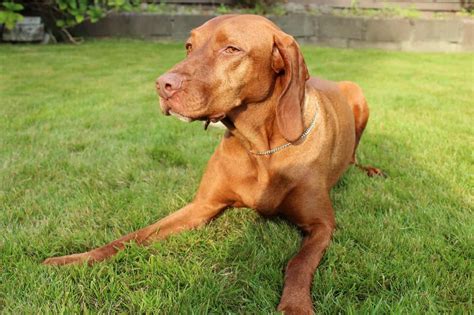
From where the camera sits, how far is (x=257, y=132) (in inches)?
99.0

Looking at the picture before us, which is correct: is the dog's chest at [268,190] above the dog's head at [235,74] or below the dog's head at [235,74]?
below

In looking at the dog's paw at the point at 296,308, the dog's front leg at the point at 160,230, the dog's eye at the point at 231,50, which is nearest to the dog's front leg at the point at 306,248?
the dog's paw at the point at 296,308

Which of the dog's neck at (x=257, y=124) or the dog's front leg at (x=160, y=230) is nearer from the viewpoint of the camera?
the dog's front leg at (x=160, y=230)

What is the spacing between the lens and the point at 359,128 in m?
3.97

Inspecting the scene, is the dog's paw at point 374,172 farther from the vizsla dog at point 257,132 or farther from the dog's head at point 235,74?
the dog's head at point 235,74

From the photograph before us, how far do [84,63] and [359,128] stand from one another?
5.84m

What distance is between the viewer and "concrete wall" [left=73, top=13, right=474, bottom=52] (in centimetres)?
1035

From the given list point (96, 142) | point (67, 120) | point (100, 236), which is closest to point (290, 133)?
point (100, 236)

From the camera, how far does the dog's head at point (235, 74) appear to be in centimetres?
216

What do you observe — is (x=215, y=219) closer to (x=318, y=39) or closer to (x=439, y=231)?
(x=439, y=231)

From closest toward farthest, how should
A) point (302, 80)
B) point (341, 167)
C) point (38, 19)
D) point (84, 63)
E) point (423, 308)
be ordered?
1. point (423, 308)
2. point (302, 80)
3. point (341, 167)
4. point (84, 63)
5. point (38, 19)

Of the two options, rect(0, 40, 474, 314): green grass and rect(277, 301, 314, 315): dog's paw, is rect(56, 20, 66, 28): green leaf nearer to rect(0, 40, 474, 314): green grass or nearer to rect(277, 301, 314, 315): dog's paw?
rect(0, 40, 474, 314): green grass

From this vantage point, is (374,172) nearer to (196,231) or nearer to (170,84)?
(196,231)

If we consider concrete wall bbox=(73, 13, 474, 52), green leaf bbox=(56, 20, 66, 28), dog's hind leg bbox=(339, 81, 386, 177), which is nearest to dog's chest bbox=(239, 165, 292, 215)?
dog's hind leg bbox=(339, 81, 386, 177)
